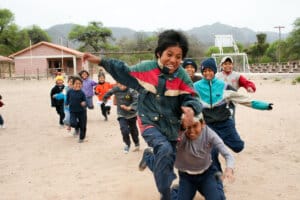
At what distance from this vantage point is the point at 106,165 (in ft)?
21.1

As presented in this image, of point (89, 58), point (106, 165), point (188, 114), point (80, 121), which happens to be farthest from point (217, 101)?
point (80, 121)

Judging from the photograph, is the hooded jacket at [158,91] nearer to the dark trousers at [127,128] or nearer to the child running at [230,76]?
the child running at [230,76]

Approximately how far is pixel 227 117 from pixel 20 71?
175 feet

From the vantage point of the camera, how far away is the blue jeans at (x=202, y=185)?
12.4ft

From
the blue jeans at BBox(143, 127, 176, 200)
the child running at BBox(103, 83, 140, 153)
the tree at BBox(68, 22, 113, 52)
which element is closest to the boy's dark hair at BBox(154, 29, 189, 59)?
the blue jeans at BBox(143, 127, 176, 200)

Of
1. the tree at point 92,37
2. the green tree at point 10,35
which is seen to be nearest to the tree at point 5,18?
the green tree at point 10,35

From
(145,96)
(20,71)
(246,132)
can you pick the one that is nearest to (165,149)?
(145,96)

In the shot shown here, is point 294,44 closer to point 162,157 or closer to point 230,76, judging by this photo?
point 230,76

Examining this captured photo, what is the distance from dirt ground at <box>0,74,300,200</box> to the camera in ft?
16.3

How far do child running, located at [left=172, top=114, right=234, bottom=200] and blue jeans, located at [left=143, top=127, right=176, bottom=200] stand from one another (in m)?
0.14

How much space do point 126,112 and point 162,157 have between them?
12.1 ft

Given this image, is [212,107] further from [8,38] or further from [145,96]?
[8,38]

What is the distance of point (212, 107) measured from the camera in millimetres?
5102

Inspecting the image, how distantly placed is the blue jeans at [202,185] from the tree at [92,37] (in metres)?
85.5
